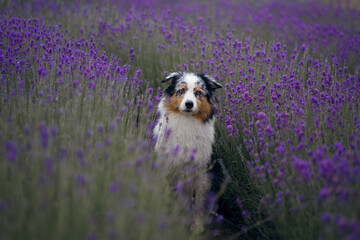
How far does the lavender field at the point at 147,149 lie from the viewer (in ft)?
5.15

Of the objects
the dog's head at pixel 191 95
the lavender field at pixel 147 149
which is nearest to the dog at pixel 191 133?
the dog's head at pixel 191 95

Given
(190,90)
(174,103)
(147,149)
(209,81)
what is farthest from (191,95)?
(147,149)

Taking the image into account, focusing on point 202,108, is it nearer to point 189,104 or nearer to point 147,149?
point 189,104

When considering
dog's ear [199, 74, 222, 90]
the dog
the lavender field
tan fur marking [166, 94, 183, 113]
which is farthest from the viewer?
dog's ear [199, 74, 222, 90]

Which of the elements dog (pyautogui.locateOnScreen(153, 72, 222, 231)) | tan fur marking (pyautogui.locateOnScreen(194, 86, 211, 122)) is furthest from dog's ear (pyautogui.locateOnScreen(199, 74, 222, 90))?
tan fur marking (pyautogui.locateOnScreen(194, 86, 211, 122))

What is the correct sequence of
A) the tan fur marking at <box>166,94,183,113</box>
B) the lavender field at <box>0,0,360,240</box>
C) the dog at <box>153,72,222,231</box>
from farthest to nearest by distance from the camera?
the tan fur marking at <box>166,94,183,113</box> → the dog at <box>153,72,222,231</box> → the lavender field at <box>0,0,360,240</box>

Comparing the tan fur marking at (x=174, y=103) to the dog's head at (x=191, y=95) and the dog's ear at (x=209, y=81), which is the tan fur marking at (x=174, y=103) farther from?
the dog's ear at (x=209, y=81)

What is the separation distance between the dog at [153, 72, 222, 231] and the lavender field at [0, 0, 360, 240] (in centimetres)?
14

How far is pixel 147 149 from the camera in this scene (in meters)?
2.58

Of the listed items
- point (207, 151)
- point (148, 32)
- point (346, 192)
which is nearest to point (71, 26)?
point (148, 32)

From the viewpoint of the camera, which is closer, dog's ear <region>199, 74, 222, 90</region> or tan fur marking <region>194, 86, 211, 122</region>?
tan fur marking <region>194, 86, 211, 122</region>

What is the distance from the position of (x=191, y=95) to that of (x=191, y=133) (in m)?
0.35

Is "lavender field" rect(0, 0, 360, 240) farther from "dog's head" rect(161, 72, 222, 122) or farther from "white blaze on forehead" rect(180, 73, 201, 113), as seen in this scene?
"white blaze on forehead" rect(180, 73, 201, 113)

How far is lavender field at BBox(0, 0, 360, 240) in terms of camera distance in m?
1.57
